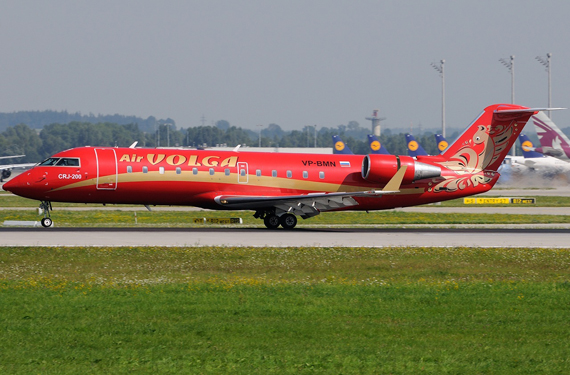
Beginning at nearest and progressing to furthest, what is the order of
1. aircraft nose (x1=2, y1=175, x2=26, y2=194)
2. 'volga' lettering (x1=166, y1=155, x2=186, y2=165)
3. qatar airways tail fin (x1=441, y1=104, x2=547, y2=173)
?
aircraft nose (x1=2, y1=175, x2=26, y2=194) → 'volga' lettering (x1=166, y1=155, x2=186, y2=165) → qatar airways tail fin (x1=441, y1=104, x2=547, y2=173)

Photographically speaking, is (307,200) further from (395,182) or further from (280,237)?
(395,182)

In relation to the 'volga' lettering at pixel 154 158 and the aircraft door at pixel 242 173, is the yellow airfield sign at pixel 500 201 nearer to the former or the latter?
the aircraft door at pixel 242 173

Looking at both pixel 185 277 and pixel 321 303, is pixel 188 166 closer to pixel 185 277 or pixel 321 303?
pixel 185 277

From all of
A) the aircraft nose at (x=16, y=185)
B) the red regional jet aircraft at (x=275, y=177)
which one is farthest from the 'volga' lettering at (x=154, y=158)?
the aircraft nose at (x=16, y=185)

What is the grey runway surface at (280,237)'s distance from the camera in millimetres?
29266

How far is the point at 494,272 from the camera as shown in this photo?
76.7 feet

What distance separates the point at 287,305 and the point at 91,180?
2040cm

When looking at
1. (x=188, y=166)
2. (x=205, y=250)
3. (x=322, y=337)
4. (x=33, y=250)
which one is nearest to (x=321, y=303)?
(x=322, y=337)

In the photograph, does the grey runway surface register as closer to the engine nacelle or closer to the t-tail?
the engine nacelle

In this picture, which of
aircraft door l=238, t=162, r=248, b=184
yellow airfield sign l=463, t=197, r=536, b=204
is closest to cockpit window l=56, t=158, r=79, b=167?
aircraft door l=238, t=162, r=248, b=184

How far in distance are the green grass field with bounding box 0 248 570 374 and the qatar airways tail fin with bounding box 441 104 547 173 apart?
13.8 meters

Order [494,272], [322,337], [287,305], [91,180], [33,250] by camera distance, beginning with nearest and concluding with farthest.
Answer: [322,337] → [287,305] → [494,272] → [33,250] → [91,180]

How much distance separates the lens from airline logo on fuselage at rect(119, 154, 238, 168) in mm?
35812

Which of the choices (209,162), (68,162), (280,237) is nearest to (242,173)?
(209,162)
